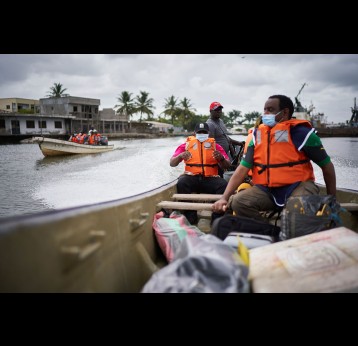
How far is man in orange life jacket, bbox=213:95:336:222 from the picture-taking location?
2412mm

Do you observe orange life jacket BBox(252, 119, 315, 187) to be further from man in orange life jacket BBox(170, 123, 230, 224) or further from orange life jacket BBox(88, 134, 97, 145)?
orange life jacket BBox(88, 134, 97, 145)

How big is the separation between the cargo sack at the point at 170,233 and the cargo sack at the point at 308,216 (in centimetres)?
84

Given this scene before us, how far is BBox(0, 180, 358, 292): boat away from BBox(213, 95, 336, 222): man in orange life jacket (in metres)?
1.03

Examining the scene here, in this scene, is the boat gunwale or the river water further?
the river water

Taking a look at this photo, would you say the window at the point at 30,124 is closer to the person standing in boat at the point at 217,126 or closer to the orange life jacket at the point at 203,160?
the person standing in boat at the point at 217,126

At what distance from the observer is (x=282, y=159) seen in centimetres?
245

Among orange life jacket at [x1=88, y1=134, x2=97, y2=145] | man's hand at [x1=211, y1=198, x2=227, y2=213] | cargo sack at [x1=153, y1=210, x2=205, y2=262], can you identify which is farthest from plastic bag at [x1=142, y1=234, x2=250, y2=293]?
orange life jacket at [x1=88, y1=134, x2=97, y2=145]

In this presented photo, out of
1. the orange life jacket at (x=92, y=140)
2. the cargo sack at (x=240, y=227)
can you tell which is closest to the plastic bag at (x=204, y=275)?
the cargo sack at (x=240, y=227)

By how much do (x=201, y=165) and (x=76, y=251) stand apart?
296 cm

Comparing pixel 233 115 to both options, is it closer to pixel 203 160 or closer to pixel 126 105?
pixel 126 105

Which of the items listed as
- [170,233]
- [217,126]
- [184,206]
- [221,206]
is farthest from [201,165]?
[170,233]
